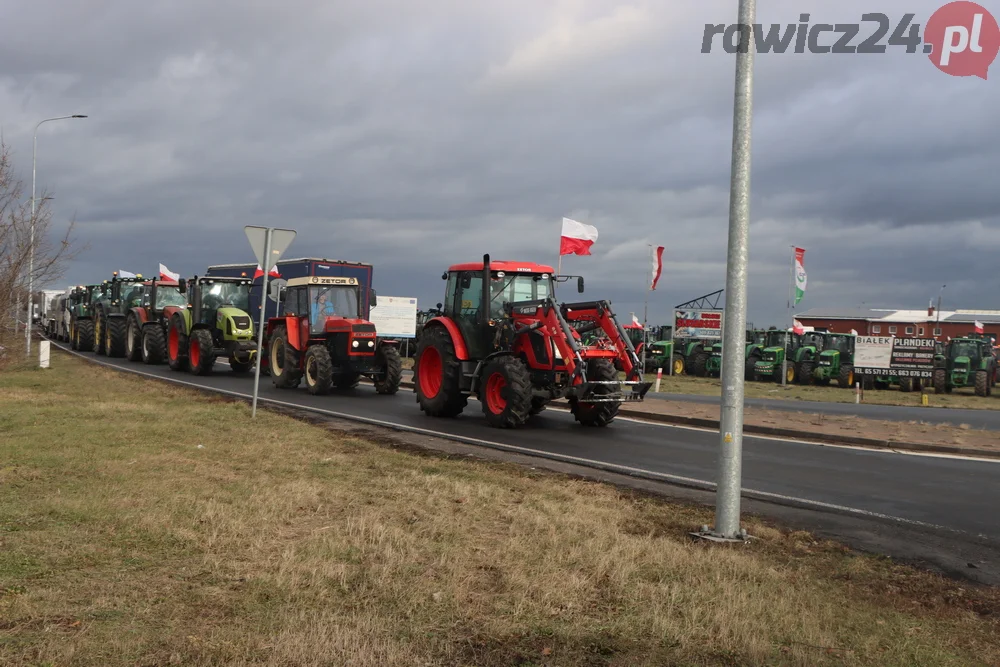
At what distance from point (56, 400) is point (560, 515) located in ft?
37.8

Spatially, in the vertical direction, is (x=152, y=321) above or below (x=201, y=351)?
above

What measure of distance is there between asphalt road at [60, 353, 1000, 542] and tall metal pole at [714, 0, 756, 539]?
2343mm

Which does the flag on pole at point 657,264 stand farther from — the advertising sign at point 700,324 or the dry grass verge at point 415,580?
the dry grass verge at point 415,580

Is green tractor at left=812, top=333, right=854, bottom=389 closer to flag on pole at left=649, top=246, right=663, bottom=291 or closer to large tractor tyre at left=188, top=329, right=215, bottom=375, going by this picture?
flag on pole at left=649, top=246, right=663, bottom=291

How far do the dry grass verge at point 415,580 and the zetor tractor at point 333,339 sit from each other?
10.5m

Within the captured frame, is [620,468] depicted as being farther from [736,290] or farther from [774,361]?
[774,361]

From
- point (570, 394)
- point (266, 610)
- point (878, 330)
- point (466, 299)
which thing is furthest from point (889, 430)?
point (878, 330)

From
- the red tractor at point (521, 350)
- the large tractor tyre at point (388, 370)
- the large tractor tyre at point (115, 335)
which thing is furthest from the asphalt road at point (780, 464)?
the large tractor tyre at point (115, 335)

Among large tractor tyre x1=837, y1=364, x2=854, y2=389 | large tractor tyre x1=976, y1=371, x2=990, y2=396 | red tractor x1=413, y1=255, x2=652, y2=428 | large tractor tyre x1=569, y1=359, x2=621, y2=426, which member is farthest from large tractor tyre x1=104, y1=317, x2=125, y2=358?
large tractor tyre x1=976, y1=371, x2=990, y2=396

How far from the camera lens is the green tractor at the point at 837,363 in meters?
34.5

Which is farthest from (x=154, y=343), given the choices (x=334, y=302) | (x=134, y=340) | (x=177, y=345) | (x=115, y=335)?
(x=334, y=302)

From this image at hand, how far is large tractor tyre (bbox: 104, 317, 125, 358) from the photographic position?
99.5ft

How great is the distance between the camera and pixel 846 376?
113 ft

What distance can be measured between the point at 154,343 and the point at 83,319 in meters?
10.6
